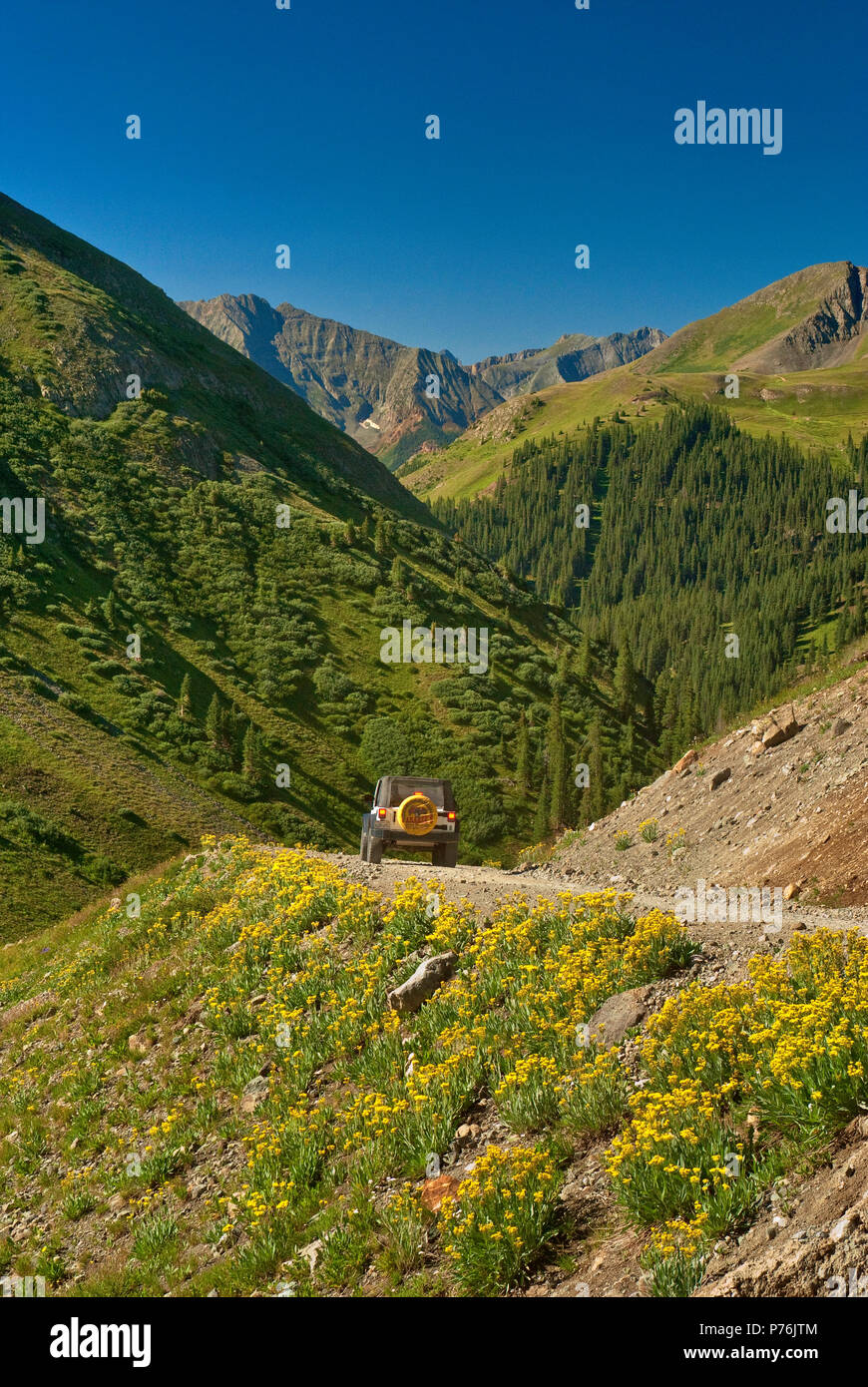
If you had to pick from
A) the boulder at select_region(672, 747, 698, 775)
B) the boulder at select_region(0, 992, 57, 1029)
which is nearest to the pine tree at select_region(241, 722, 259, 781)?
the boulder at select_region(672, 747, 698, 775)

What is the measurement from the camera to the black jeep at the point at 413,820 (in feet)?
68.4

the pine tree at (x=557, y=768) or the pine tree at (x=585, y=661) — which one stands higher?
the pine tree at (x=585, y=661)

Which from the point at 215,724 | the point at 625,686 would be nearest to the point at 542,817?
the point at 215,724

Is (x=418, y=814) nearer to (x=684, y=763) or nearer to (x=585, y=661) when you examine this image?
(x=684, y=763)

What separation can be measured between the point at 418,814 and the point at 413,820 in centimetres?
20

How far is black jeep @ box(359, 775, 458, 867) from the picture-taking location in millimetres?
20859

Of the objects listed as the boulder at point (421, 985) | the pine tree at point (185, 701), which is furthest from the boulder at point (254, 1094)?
the pine tree at point (185, 701)

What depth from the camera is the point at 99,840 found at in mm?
49469

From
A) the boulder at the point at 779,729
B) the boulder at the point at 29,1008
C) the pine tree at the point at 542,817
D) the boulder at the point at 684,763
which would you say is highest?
the boulder at the point at 779,729

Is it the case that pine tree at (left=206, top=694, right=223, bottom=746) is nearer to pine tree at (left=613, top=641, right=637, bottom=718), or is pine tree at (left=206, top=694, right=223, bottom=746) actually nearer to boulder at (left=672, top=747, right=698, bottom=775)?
boulder at (left=672, top=747, right=698, bottom=775)

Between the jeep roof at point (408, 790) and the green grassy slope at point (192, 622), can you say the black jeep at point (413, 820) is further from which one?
the green grassy slope at point (192, 622)

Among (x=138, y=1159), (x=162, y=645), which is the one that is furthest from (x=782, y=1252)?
(x=162, y=645)

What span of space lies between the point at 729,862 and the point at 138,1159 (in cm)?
1302
